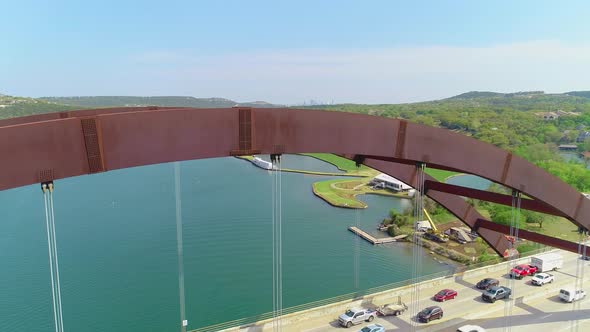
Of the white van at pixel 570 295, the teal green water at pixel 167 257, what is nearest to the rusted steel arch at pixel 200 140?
the white van at pixel 570 295

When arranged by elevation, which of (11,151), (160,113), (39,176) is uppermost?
(160,113)

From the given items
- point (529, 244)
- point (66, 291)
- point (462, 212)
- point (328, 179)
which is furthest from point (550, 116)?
point (66, 291)

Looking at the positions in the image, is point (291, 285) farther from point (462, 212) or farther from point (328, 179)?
point (328, 179)

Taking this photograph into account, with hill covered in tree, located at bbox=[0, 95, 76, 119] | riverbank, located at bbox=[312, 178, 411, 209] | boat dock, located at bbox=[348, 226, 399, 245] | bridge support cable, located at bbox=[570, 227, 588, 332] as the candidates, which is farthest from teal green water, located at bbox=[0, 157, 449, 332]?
hill covered in tree, located at bbox=[0, 95, 76, 119]

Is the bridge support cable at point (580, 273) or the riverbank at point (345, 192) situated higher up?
the bridge support cable at point (580, 273)

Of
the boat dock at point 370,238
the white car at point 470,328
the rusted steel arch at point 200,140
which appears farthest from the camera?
the boat dock at point 370,238

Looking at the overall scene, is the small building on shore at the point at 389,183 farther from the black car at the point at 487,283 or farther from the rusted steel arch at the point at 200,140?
the rusted steel arch at the point at 200,140
